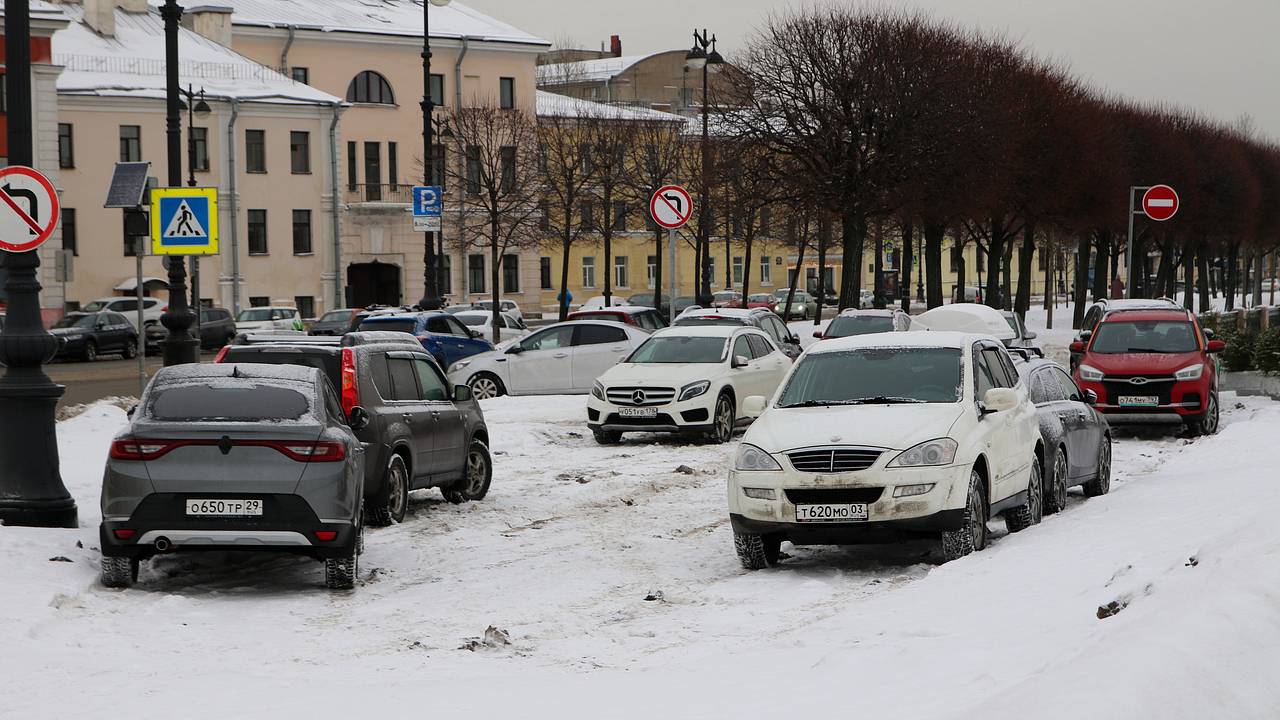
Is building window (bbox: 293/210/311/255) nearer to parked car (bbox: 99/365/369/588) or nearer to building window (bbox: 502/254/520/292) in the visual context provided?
building window (bbox: 502/254/520/292)

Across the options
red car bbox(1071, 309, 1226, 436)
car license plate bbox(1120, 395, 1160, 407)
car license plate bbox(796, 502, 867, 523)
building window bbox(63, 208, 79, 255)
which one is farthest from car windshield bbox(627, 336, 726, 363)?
building window bbox(63, 208, 79, 255)

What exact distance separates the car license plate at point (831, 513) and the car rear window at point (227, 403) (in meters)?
3.33

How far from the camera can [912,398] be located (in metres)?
12.2

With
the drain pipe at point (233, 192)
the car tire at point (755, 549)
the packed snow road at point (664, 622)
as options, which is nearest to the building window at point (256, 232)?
the drain pipe at point (233, 192)

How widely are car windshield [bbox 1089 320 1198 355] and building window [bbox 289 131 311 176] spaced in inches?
2041

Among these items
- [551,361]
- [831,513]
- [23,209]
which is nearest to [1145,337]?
[551,361]

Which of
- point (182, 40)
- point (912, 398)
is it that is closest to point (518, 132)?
point (182, 40)

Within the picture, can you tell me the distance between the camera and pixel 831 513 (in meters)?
11.2

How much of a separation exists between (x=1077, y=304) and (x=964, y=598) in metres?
61.5

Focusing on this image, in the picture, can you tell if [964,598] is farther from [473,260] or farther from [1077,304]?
[473,260]

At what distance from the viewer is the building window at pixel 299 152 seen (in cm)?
7100

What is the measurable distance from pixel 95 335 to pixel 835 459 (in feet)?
136

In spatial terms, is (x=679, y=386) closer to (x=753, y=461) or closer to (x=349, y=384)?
(x=349, y=384)

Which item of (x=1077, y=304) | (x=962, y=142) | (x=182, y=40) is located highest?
(x=182, y=40)
